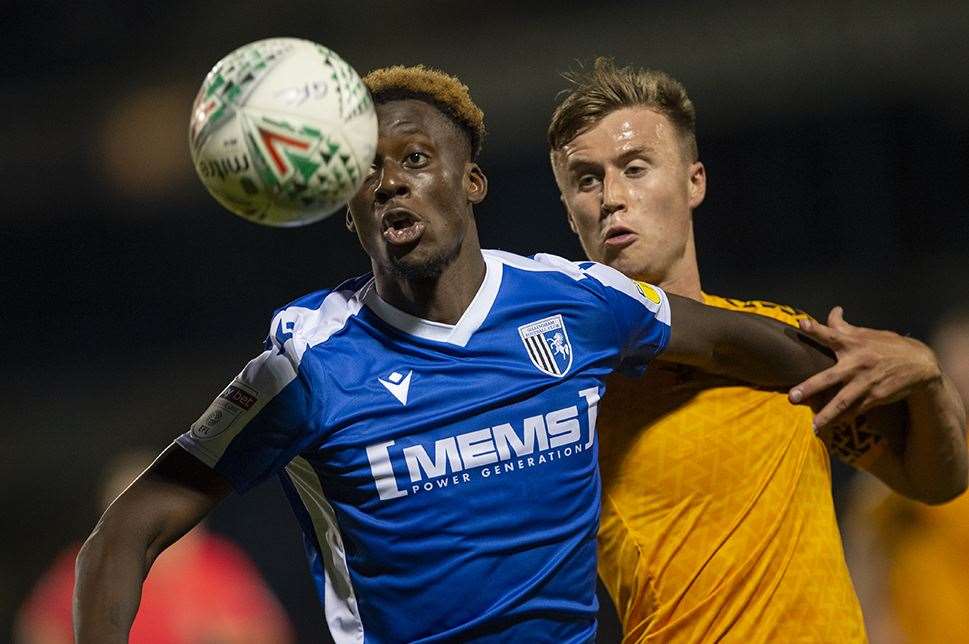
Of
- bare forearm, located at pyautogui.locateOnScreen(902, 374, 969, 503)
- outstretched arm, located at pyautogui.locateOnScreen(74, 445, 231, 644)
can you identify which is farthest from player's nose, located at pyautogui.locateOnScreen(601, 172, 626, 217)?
outstretched arm, located at pyautogui.locateOnScreen(74, 445, 231, 644)

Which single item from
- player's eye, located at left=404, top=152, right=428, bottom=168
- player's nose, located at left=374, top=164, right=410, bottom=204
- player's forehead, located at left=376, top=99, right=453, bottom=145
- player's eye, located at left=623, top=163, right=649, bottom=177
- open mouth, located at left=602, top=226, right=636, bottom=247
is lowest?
open mouth, located at left=602, top=226, right=636, bottom=247

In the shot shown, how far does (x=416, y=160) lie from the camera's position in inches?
126

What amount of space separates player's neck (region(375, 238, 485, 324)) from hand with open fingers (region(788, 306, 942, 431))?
0.98 metres

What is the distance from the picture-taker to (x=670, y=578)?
11.8ft

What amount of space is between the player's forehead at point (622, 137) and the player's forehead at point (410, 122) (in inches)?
32.8

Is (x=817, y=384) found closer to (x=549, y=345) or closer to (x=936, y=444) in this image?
(x=936, y=444)

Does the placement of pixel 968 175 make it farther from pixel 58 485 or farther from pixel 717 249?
pixel 58 485

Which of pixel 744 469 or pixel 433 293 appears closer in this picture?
pixel 433 293

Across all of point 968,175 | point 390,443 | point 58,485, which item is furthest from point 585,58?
point 390,443

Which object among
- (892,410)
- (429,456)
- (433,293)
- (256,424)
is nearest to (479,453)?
(429,456)

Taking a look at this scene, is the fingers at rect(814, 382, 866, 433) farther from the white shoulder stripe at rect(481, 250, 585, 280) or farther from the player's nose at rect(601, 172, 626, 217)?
the player's nose at rect(601, 172, 626, 217)

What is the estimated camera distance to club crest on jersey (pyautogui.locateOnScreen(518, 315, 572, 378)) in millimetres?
3248

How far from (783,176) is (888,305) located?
1.07m

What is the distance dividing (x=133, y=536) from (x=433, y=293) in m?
0.96
